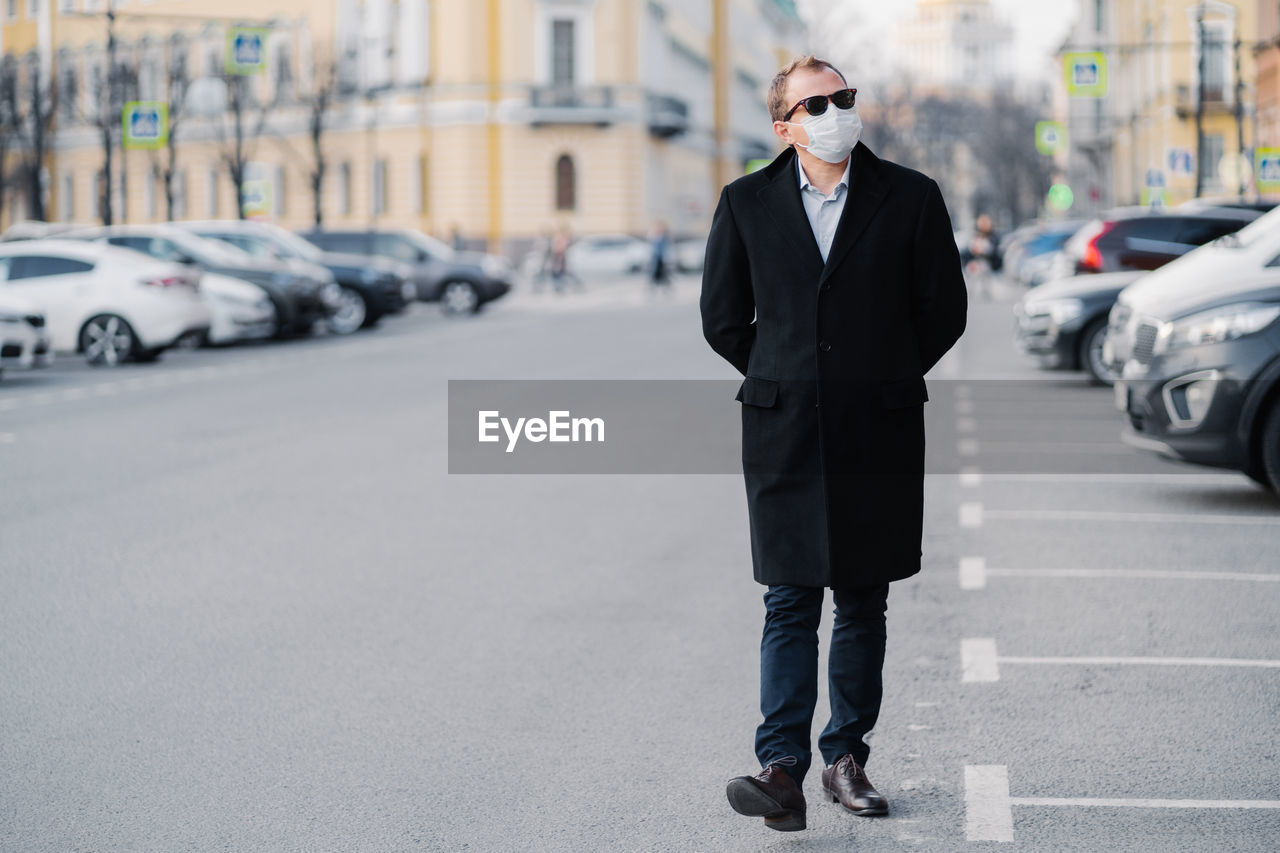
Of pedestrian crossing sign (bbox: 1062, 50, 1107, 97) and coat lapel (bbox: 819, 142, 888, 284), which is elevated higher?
pedestrian crossing sign (bbox: 1062, 50, 1107, 97)

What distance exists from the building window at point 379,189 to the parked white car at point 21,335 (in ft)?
165

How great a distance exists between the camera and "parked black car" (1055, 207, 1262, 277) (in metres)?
20.6

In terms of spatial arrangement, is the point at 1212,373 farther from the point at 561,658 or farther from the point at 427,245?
the point at 427,245

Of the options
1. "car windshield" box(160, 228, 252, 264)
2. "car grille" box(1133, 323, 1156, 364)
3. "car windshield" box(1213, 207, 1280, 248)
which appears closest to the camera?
"car grille" box(1133, 323, 1156, 364)

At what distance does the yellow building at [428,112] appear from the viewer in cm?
6869

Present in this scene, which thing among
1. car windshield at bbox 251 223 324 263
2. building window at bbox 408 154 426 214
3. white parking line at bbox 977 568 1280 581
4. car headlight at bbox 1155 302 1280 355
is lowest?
white parking line at bbox 977 568 1280 581

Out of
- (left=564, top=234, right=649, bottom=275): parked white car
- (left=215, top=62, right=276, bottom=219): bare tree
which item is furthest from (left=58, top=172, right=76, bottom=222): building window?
(left=564, top=234, right=649, bottom=275): parked white car

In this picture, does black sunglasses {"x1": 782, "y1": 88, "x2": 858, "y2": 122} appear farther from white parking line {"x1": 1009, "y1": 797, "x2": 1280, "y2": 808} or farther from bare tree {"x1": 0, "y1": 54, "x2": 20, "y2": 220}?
bare tree {"x1": 0, "y1": 54, "x2": 20, "y2": 220}

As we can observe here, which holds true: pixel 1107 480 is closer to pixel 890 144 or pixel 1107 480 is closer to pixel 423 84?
pixel 423 84

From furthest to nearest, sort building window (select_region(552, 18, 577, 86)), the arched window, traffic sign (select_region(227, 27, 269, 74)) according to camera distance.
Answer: building window (select_region(552, 18, 577, 86))
the arched window
traffic sign (select_region(227, 27, 269, 74))

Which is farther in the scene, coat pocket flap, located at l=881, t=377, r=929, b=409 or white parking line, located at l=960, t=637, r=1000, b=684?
white parking line, located at l=960, t=637, r=1000, b=684

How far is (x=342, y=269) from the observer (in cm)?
3127

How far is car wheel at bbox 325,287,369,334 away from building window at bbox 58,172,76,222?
55.1 metres

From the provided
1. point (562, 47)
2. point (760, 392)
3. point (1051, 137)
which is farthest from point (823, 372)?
point (562, 47)
